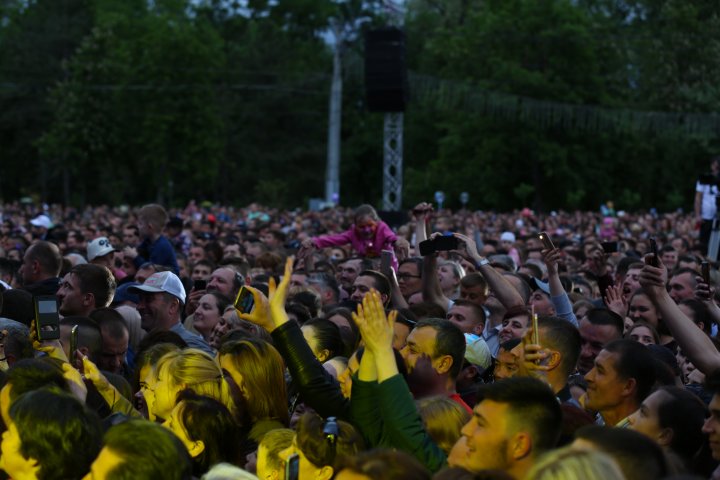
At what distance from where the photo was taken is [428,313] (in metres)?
8.21

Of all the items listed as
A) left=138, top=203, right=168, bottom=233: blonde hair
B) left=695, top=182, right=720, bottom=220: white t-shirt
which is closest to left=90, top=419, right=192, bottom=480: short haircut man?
left=138, top=203, right=168, bottom=233: blonde hair

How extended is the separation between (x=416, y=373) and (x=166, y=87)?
Answer: 2149 inches

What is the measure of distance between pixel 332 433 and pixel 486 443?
2.10 feet

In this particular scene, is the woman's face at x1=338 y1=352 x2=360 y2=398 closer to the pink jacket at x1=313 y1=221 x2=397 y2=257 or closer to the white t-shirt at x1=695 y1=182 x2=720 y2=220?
the pink jacket at x1=313 y1=221 x2=397 y2=257

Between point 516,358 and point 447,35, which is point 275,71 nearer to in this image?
point 447,35

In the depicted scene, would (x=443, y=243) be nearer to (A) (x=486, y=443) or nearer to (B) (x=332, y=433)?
(B) (x=332, y=433)

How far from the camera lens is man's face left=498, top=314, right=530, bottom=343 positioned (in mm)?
7477

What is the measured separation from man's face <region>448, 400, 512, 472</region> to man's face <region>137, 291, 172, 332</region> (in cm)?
454

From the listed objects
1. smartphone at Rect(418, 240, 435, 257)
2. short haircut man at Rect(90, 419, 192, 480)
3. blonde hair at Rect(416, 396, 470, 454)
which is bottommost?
smartphone at Rect(418, 240, 435, 257)

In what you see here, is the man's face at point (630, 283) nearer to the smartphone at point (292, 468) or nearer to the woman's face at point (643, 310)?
the woman's face at point (643, 310)

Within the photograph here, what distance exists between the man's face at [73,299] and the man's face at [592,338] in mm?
3374

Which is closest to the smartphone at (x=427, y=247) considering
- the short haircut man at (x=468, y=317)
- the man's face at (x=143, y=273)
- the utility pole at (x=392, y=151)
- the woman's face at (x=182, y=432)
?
the short haircut man at (x=468, y=317)

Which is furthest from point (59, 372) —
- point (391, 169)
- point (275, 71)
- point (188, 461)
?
point (275, 71)

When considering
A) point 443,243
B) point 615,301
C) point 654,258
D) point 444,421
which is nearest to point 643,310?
point 615,301
